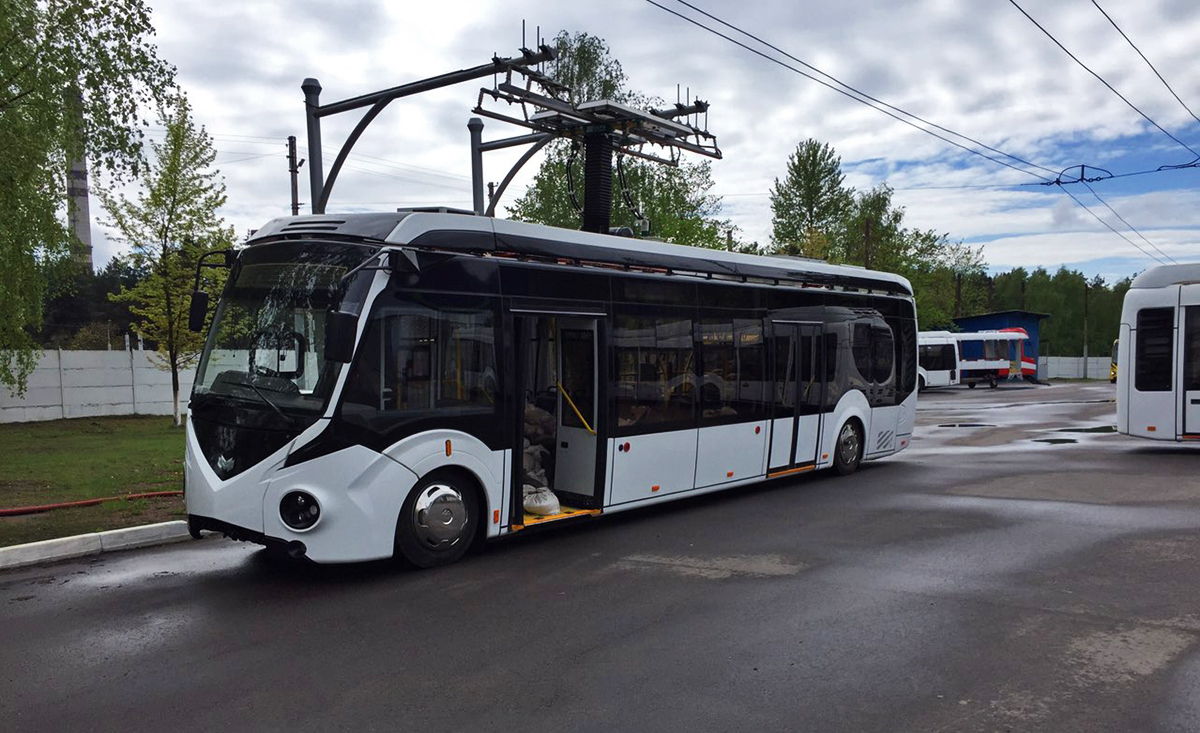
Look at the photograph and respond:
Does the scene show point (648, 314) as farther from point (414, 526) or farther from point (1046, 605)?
point (1046, 605)

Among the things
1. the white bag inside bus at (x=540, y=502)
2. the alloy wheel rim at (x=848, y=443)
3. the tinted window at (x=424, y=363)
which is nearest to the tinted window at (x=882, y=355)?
the alloy wheel rim at (x=848, y=443)

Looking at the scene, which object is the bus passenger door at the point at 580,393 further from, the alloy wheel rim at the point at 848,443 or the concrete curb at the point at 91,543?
the alloy wheel rim at the point at 848,443

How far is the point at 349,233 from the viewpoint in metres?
7.50

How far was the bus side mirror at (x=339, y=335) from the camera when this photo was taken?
660cm

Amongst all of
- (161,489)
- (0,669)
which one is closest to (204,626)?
(0,669)

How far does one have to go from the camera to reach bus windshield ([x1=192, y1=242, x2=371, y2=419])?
7.01 meters

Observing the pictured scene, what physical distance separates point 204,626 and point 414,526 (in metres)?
1.85

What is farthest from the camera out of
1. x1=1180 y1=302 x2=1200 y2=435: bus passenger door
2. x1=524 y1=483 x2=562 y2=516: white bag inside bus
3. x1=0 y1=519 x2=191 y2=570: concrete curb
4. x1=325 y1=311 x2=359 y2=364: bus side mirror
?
x1=1180 y1=302 x2=1200 y2=435: bus passenger door

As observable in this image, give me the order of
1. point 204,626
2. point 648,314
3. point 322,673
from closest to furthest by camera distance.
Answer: point 322,673
point 204,626
point 648,314

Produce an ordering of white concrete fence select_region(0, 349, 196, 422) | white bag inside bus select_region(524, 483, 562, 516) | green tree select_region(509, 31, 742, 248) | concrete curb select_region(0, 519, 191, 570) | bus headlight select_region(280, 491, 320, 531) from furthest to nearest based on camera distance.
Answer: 1. green tree select_region(509, 31, 742, 248)
2. white concrete fence select_region(0, 349, 196, 422)
3. white bag inside bus select_region(524, 483, 562, 516)
4. concrete curb select_region(0, 519, 191, 570)
5. bus headlight select_region(280, 491, 320, 531)

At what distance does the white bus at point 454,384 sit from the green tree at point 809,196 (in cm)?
5301

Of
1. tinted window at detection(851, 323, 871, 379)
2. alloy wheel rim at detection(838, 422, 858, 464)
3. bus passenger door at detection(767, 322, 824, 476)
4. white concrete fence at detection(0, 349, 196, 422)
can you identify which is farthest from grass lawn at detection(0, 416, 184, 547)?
tinted window at detection(851, 323, 871, 379)

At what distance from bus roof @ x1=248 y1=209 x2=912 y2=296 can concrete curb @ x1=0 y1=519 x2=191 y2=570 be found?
3.44 metres

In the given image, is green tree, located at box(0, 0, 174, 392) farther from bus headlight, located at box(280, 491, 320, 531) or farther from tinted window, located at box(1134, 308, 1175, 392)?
tinted window, located at box(1134, 308, 1175, 392)
